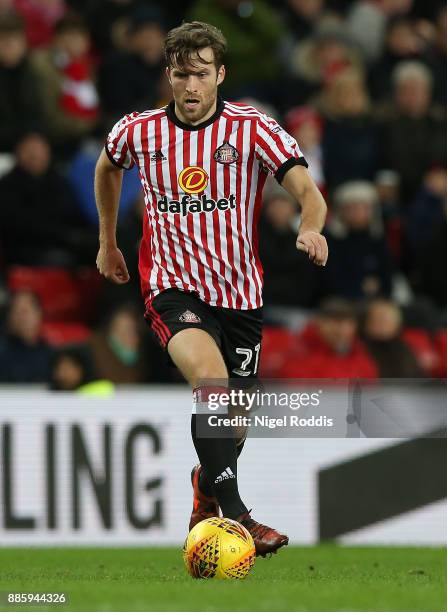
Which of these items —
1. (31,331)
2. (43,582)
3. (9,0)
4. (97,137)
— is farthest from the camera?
(9,0)

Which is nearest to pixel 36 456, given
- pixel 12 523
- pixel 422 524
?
pixel 12 523

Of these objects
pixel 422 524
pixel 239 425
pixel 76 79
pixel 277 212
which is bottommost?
pixel 422 524

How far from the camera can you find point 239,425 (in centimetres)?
729

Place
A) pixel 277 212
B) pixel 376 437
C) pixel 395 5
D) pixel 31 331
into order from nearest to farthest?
pixel 376 437, pixel 31 331, pixel 277 212, pixel 395 5

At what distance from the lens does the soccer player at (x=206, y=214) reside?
6863mm

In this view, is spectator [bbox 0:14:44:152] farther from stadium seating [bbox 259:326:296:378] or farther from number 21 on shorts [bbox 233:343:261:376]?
number 21 on shorts [bbox 233:343:261:376]

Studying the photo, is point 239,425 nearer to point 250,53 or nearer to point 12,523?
point 12,523

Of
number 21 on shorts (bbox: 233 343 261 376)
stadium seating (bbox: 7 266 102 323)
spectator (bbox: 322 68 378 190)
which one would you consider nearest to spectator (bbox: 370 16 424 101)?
spectator (bbox: 322 68 378 190)

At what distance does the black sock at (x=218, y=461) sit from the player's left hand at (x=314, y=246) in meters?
0.75

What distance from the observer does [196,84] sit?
22.9ft

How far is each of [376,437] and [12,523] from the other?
2394mm

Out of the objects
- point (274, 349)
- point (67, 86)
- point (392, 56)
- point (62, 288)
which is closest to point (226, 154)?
point (274, 349)

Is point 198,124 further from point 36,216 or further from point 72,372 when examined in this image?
point 36,216

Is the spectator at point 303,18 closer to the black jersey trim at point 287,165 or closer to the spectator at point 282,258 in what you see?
the spectator at point 282,258
